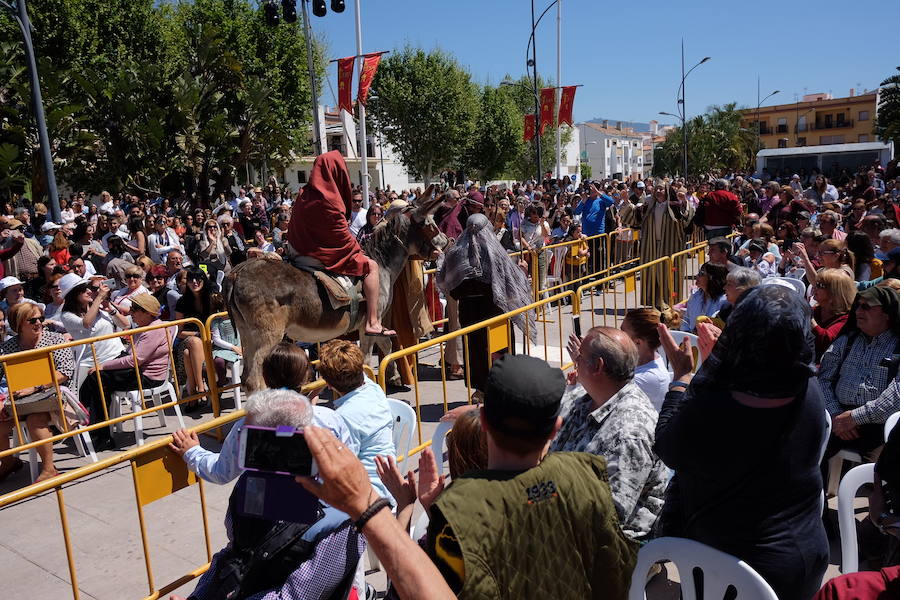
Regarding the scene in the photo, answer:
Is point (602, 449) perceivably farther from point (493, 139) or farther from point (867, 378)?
point (493, 139)

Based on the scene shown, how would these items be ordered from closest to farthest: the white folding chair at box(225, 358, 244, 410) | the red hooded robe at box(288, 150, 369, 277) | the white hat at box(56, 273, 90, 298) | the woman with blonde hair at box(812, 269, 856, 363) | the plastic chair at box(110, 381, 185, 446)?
the woman with blonde hair at box(812, 269, 856, 363), the red hooded robe at box(288, 150, 369, 277), the plastic chair at box(110, 381, 185, 446), the white folding chair at box(225, 358, 244, 410), the white hat at box(56, 273, 90, 298)

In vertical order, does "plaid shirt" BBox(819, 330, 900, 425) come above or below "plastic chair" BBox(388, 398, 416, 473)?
above

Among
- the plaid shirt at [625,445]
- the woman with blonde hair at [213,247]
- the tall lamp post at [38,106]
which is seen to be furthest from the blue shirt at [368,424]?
the tall lamp post at [38,106]

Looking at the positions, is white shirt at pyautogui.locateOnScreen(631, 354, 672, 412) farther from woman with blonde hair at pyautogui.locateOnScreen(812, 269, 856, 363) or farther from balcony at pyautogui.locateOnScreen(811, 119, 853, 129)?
balcony at pyautogui.locateOnScreen(811, 119, 853, 129)

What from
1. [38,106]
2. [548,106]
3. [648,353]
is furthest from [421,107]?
[648,353]

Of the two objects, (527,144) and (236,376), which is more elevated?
(527,144)

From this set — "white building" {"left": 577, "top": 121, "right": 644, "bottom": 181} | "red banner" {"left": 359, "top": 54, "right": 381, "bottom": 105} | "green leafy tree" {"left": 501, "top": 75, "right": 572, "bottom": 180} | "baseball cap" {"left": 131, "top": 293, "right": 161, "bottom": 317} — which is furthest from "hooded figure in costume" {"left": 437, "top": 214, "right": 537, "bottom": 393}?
"white building" {"left": 577, "top": 121, "right": 644, "bottom": 181}

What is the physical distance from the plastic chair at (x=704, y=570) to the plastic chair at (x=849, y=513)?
0.94 metres

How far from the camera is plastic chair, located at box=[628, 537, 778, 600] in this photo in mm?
2408

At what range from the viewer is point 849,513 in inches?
125

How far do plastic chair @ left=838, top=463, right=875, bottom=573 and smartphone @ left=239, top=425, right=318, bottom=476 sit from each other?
8.21 feet

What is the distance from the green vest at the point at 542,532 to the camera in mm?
1856

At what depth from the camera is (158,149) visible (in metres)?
25.1

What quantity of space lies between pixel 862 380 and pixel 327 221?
14.7ft
